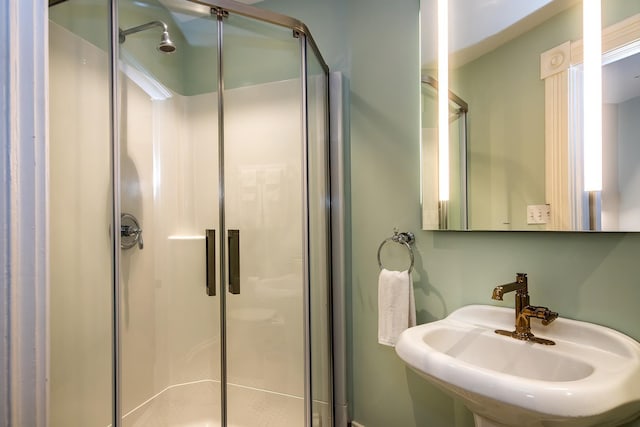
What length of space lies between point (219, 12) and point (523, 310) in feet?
5.07

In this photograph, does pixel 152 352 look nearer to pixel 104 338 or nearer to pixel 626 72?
pixel 104 338

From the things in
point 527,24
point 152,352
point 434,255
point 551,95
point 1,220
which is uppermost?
point 527,24

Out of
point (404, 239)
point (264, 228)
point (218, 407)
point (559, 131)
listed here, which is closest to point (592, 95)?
point (559, 131)

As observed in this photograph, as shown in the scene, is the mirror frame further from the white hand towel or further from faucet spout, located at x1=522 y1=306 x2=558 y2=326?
the white hand towel

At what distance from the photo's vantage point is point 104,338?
42.7 inches

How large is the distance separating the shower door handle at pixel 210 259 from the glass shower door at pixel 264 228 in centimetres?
7

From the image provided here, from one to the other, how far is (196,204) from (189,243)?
0.61 ft

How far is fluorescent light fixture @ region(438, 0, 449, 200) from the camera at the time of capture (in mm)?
1293

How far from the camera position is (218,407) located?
1503 millimetres

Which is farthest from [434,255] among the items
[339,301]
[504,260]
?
[339,301]

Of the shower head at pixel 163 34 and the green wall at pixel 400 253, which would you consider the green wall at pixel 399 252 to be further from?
the shower head at pixel 163 34

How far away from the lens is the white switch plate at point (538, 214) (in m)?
1.04

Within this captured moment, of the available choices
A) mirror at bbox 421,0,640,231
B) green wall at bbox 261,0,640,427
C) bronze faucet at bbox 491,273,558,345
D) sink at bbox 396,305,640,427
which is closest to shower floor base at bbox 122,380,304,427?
green wall at bbox 261,0,640,427

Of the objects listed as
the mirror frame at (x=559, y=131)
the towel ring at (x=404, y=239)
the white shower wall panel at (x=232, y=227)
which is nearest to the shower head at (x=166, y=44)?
the white shower wall panel at (x=232, y=227)
